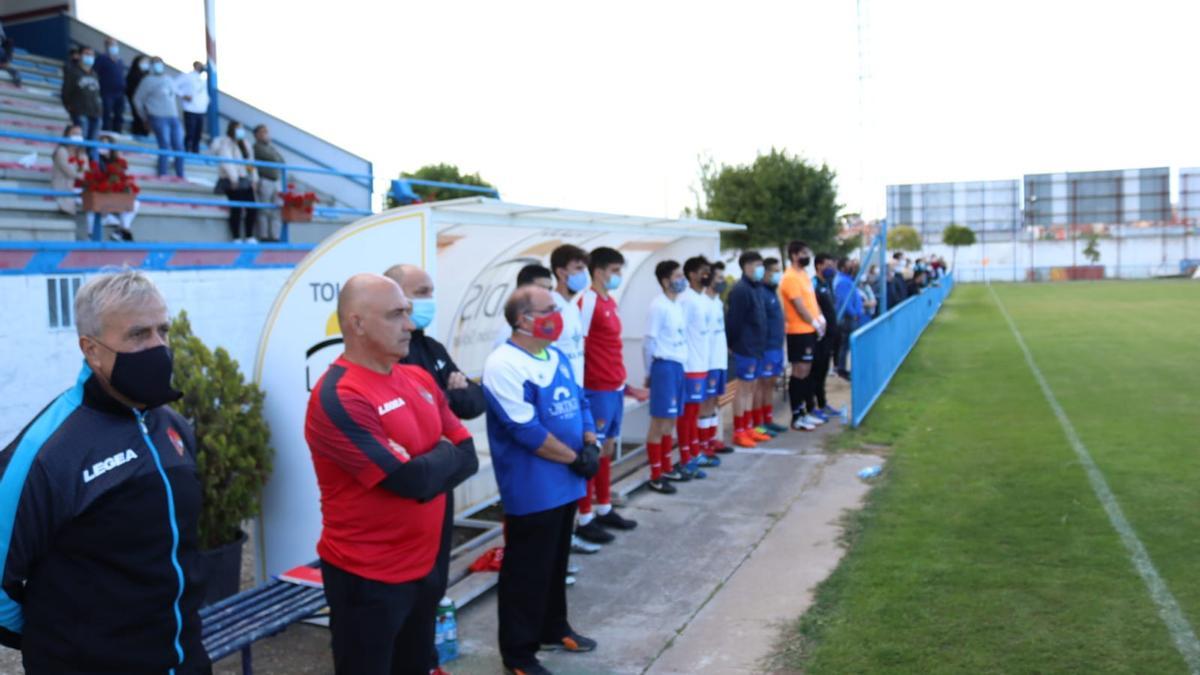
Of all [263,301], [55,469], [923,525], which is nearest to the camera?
[55,469]

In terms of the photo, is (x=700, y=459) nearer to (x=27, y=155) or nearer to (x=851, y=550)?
(x=851, y=550)

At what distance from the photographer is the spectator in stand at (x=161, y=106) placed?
14078 mm

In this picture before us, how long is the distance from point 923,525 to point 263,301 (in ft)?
21.4

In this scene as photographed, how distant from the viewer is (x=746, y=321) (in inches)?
390

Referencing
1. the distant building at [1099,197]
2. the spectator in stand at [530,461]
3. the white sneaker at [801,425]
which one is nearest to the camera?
the spectator in stand at [530,461]


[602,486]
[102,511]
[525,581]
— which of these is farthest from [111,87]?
[102,511]

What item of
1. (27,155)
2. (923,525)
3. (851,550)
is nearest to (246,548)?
(851,550)

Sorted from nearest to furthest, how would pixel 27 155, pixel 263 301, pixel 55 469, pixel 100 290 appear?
pixel 55 469 → pixel 100 290 → pixel 263 301 → pixel 27 155

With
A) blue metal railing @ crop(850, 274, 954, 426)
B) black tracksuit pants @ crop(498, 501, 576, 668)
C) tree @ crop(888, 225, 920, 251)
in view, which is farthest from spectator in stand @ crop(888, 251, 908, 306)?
tree @ crop(888, 225, 920, 251)

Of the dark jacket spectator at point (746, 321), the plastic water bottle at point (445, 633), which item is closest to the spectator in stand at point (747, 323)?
the dark jacket spectator at point (746, 321)

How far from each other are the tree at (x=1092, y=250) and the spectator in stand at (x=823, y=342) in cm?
7146

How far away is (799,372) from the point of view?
11133 millimetres

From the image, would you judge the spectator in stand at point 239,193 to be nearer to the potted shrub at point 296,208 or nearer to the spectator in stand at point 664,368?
the potted shrub at point 296,208

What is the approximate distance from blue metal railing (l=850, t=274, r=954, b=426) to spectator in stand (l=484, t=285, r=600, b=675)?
643 centimetres
